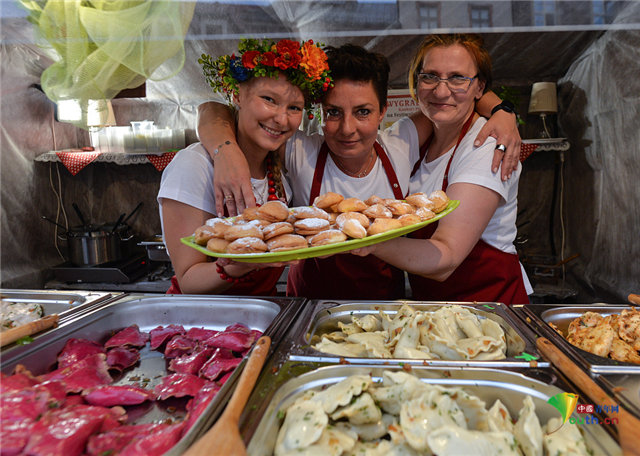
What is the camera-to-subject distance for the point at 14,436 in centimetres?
Answer: 107

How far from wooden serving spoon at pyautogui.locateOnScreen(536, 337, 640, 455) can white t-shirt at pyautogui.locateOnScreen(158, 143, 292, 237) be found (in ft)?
4.95

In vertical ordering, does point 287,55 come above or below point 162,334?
above

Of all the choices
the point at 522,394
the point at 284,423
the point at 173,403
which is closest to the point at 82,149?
the point at 173,403

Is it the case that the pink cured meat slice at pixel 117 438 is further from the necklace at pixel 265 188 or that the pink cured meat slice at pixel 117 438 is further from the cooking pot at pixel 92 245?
the cooking pot at pixel 92 245

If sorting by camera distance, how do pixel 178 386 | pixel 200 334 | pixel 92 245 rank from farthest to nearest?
1. pixel 92 245
2. pixel 200 334
3. pixel 178 386

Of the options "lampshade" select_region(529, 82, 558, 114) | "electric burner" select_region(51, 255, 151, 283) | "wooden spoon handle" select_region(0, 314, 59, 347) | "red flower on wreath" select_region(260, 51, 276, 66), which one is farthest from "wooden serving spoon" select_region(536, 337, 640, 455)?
"electric burner" select_region(51, 255, 151, 283)

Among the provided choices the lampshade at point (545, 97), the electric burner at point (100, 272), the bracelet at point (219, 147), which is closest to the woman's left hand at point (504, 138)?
the bracelet at point (219, 147)

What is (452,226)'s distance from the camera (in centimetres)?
182

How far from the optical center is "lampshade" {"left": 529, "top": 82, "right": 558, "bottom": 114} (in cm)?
455

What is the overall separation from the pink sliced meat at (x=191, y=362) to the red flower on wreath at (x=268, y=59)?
4.01 feet

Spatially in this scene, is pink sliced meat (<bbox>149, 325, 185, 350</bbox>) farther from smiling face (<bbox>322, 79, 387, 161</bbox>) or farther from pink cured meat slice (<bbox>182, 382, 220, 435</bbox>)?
smiling face (<bbox>322, 79, 387, 161</bbox>)

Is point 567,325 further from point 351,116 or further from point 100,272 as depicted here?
point 100,272

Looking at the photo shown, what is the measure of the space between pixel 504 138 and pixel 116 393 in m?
1.93

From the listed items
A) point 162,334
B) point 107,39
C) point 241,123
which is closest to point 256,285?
point 162,334
